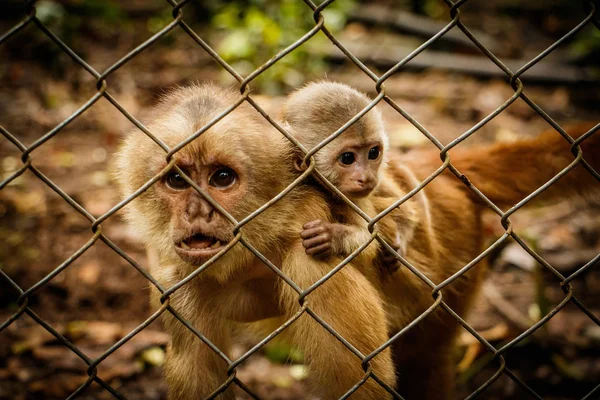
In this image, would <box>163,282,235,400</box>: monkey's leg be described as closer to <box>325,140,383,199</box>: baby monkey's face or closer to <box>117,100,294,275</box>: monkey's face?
<box>117,100,294,275</box>: monkey's face

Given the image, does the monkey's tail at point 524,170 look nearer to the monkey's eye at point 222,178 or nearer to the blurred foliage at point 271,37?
the monkey's eye at point 222,178

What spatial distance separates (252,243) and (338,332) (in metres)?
0.66

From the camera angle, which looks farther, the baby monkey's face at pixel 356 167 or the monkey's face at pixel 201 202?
the baby monkey's face at pixel 356 167

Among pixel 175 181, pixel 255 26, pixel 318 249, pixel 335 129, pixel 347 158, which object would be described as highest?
pixel 255 26

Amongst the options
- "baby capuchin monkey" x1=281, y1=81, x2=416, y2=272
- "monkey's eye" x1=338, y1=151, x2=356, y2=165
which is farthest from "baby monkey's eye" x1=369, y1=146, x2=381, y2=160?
"monkey's eye" x1=338, y1=151, x2=356, y2=165

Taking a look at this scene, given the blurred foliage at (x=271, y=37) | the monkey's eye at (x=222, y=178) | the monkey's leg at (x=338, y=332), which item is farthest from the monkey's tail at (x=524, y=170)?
the blurred foliage at (x=271, y=37)

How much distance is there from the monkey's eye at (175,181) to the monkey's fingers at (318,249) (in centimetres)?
70

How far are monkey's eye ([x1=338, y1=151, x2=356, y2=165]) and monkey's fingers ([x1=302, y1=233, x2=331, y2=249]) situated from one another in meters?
0.84

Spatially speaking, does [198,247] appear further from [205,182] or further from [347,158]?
[347,158]

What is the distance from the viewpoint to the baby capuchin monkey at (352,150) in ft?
11.2

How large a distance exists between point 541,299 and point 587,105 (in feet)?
15.3

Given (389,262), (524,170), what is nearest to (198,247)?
(389,262)

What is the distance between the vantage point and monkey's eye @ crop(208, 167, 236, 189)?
2.96m

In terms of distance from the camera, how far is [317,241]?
110 inches
